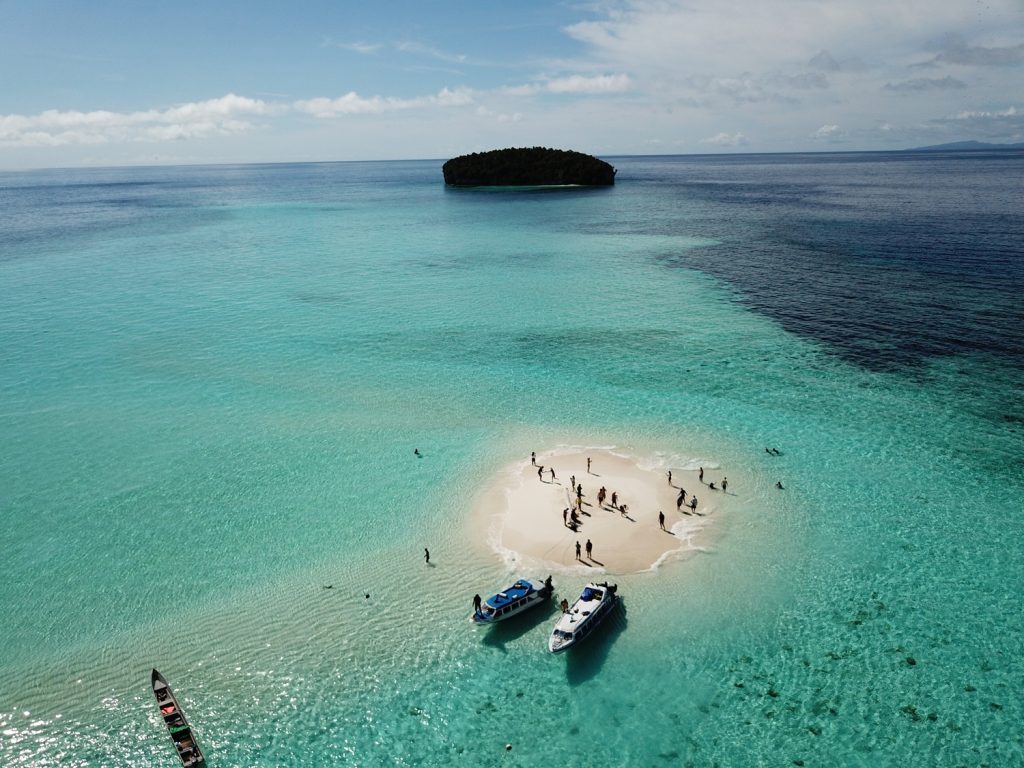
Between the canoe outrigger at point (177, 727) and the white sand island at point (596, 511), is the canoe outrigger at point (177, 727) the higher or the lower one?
the lower one

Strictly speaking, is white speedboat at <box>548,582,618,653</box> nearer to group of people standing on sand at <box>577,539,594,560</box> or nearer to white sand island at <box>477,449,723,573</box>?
group of people standing on sand at <box>577,539,594,560</box>

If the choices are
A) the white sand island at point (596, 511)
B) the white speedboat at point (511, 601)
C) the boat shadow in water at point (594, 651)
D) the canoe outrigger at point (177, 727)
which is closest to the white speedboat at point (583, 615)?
the boat shadow in water at point (594, 651)

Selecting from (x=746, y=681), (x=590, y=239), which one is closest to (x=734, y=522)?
(x=746, y=681)

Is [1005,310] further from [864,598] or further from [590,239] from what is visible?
[590,239]

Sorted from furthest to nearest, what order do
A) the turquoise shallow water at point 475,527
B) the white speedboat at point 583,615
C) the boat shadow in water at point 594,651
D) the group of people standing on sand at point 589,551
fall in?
the group of people standing on sand at point 589,551
the white speedboat at point 583,615
the boat shadow in water at point 594,651
the turquoise shallow water at point 475,527

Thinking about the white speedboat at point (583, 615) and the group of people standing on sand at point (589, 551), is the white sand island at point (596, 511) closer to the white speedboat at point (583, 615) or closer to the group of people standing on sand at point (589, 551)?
the group of people standing on sand at point (589, 551)

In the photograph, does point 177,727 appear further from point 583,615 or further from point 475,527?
point 475,527
